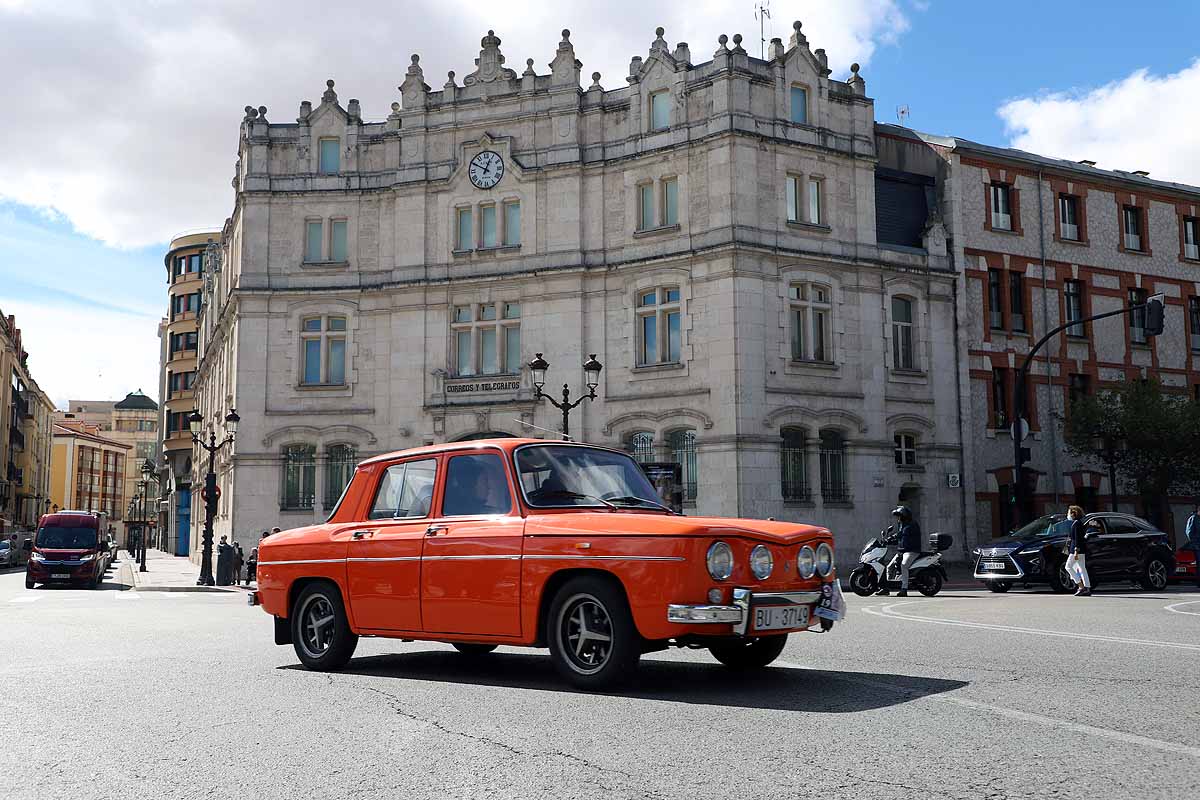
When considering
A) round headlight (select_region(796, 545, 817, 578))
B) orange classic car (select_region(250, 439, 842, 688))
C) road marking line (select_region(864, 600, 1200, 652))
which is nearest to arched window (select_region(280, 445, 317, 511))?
road marking line (select_region(864, 600, 1200, 652))

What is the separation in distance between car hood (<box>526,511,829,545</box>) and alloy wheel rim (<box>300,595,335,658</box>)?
8.08 ft

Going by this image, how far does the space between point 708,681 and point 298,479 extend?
29.2m

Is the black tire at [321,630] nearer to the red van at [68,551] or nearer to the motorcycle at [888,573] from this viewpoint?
the motorcycle at [888,573]

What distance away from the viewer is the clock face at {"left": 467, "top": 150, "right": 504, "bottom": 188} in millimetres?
34750

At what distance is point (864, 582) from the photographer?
886 inches

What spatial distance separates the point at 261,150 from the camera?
37.1m

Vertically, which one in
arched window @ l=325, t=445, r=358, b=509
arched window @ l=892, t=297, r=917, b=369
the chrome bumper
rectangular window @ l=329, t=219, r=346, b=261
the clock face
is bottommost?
the chrome bumper

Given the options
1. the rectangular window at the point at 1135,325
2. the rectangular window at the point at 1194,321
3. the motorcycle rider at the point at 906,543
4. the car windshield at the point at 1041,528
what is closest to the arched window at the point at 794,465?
the car windshield at the point at 1041,528

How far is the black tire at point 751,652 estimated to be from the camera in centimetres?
862

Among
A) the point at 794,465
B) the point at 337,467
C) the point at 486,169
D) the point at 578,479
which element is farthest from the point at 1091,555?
the point at 337,467

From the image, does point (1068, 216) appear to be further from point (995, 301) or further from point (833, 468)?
point (833, 468)

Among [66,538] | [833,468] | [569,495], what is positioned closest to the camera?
[569,495]

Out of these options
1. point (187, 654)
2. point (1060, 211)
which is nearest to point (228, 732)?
point (187, 654)

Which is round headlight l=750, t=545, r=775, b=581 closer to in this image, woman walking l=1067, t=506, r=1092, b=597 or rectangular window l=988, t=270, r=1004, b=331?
woman walking l=1067, t=506, r=1092, b=597
